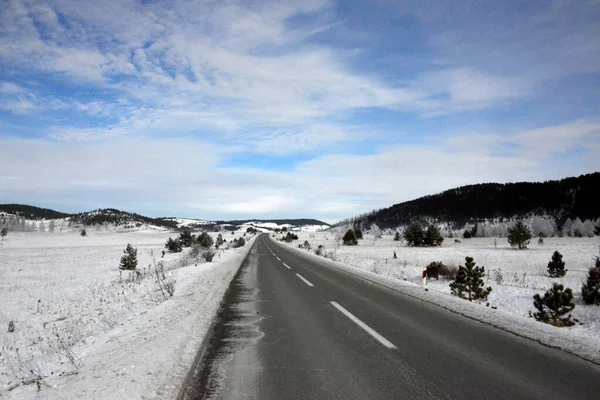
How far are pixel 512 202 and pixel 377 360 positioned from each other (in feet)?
605

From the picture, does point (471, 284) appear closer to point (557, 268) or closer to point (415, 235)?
point (557, 268)

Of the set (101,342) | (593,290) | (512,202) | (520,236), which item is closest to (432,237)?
(520,236)

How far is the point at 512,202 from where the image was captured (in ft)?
526

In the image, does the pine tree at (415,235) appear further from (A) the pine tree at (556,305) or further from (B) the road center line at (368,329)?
(B) the road center line at (368,329)

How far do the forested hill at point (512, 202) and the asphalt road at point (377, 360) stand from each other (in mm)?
152779

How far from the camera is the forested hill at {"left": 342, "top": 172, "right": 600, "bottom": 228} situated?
13925 centimetres

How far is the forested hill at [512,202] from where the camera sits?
139250 mm

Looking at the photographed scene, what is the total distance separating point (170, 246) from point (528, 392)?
48851mm

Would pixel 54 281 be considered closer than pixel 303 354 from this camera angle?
No

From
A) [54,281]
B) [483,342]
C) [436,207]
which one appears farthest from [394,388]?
[436,207]

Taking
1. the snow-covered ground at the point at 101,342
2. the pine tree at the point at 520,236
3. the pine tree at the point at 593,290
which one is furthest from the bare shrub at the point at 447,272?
the pine tree at the point at 520,236

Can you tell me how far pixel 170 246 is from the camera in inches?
1882

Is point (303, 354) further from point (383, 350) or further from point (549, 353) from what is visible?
point (549, 353)

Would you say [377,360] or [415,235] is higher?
[415,235]
